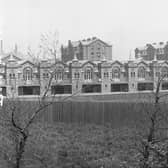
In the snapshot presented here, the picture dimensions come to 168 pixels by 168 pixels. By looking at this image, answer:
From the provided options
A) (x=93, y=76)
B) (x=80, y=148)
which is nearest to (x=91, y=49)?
(x=93, y=76)

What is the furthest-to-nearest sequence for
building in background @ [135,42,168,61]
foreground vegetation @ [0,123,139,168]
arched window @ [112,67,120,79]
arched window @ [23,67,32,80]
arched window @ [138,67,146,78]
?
building in background @ [135,42,168,61] < arched window @ [138,67,146,78] < arched window @ [112,67,120,79] < arched window @ [23,67,32,80] < foreground vegetation @ [0,123,139,168]

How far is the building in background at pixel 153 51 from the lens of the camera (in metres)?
56.0

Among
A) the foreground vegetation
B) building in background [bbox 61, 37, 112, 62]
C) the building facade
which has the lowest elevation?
the foreground vegetation

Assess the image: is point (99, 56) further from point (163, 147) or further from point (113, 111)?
point (163, 147)

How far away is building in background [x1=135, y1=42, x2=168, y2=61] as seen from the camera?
2205 inches

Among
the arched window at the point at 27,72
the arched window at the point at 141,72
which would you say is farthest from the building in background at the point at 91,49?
the arched window at the point at 27,72

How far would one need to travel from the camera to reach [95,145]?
12.9 metres

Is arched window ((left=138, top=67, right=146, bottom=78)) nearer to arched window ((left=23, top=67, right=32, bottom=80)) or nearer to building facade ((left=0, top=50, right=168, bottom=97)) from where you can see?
building facade ((left=0, top=50, right=168, bottom=97))

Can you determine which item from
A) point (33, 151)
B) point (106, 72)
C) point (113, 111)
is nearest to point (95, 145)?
point (33, 151)

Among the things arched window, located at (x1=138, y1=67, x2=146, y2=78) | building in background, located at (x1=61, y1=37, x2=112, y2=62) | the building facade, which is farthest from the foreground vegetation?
building in background, located at (x1=61, y1=37, x2=112, y2=62)

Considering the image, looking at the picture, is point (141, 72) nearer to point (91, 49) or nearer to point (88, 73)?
point (88, 73)

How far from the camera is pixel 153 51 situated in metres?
57.8

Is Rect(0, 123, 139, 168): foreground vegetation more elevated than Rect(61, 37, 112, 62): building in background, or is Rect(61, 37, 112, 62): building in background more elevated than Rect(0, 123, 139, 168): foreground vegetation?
Rect(61, 37, 112, 62): building in background

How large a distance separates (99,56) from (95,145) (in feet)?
135
